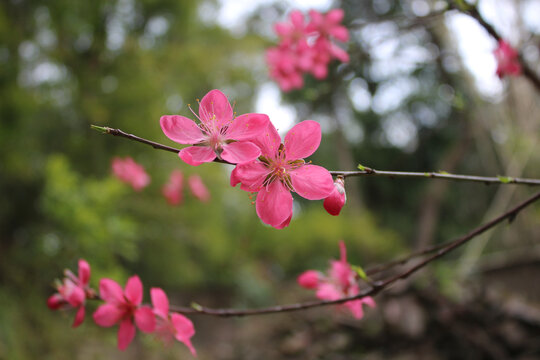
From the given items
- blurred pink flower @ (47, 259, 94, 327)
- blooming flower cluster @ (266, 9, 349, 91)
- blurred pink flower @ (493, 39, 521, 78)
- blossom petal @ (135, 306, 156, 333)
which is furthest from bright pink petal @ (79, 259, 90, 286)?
blurred pink flower @ (493, 39, 521, 78)

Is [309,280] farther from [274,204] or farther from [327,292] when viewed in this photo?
[274,204]

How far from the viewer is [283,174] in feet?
1.17

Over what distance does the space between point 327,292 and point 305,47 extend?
0.57m

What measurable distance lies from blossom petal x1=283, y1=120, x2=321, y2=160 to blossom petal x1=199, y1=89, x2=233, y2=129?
0.06 meters

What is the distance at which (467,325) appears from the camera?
1388mm

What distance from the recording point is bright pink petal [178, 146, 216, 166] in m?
0.31

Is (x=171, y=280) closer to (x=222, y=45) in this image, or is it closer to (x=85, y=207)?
(x=85, y=207)

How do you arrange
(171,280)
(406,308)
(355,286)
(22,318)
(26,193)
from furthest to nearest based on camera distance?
(171,280), (26,193), (406,308), (22,318), (355,286)

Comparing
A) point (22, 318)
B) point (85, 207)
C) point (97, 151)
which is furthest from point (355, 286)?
point (97, 151)

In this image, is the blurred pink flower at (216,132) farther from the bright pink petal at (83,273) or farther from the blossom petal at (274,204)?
the bright pink petal at (83,273)

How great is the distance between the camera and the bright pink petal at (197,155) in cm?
31

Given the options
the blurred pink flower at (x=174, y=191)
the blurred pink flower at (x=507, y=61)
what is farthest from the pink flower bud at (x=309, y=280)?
the blurred pink flower at (x=174, y=191)

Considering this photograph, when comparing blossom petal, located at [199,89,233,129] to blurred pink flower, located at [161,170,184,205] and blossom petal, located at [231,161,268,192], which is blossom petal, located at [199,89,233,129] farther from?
blurred pink flower, located at [161,170,184,205]

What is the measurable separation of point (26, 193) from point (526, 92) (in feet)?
8.90
